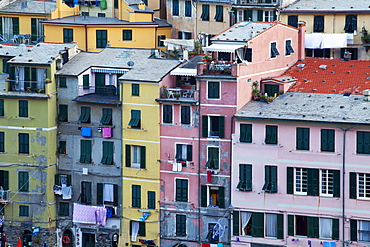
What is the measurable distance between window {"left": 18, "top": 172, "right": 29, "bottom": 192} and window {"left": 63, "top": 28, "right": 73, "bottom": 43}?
1791 cm

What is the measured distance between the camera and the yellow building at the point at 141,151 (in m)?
128

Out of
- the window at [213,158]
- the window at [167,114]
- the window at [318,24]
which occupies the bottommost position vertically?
the window at [213,158]

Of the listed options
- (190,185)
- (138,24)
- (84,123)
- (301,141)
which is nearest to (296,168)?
(301,141)

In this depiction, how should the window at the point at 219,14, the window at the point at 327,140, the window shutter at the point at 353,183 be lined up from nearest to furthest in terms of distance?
the window shutter at the point at 353,183, the window at the point at 327,140, the window at the point at 219,14

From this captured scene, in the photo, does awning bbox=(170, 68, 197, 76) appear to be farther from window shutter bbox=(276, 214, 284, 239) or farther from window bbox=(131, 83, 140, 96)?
window shutter bbox=(276, 214, 284, 239)

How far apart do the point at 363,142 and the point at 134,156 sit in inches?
835

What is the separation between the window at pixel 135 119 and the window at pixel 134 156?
76.4 inches

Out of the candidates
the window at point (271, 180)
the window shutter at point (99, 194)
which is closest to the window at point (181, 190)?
the window shutter at point (99, 194)

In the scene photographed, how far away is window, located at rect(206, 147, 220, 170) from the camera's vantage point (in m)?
126

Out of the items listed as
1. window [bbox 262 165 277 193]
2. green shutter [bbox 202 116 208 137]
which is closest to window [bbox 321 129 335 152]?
window [bbox 262 165 277 193]

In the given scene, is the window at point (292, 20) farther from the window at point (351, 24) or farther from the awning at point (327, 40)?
Answer: the window at point (351, 24)

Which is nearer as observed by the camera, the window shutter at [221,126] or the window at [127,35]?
the window shutter at [221,126]

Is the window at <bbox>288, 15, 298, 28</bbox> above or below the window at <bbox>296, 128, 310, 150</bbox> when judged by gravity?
above

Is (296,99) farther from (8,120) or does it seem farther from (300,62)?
(8,120)
